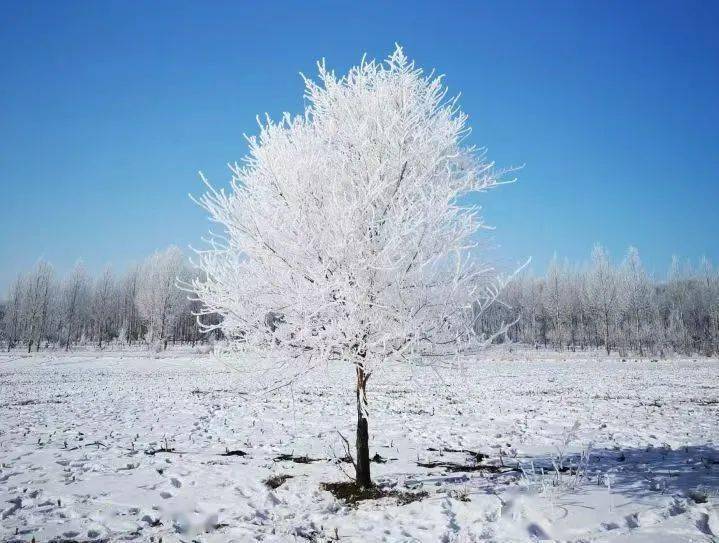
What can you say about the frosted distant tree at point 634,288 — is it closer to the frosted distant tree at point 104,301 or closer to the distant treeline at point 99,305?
the distant treeline at point 99,305

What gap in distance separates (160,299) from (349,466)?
184ft

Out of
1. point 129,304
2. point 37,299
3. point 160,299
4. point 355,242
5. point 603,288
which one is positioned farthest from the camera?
point 129,304

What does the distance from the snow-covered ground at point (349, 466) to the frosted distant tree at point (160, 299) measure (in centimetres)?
4517

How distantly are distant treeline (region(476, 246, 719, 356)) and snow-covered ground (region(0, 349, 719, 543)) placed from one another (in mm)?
Answer: 32084

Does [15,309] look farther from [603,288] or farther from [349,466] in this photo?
[603,288]

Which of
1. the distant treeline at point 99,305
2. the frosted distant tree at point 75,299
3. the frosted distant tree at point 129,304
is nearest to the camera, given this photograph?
the distant treeline at point 99,305

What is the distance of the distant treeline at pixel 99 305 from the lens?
56.3 metres

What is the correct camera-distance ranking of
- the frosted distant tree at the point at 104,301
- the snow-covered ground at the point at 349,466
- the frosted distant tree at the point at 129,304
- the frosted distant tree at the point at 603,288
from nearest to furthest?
the snow-covered ground at the point at 349,466 < the frosted distant tree at the point at 603,288 < the frosted distant tree at the point at 104,301 < the frosted distant tree at the point at 129,304

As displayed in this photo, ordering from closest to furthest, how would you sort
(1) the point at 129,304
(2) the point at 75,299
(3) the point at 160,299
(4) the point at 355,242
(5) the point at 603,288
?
(4) the point at 355,242, (5) the point at 603,288, (3) the point at 160,299, (2) the point at 75,299, (1) the point at 129,304

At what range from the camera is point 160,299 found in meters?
56.2

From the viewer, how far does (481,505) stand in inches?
187

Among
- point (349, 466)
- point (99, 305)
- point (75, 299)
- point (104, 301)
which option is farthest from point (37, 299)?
point (349, 466)

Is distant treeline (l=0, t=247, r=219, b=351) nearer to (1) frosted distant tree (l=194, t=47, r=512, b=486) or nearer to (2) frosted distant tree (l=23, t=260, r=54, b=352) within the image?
(2) frosted distant tree (l=23, t=260, r=54, b=352)

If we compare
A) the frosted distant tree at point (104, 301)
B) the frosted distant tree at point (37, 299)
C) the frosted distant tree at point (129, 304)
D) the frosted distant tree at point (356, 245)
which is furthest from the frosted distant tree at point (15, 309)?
the frosted distant tree at point (356, 245)
